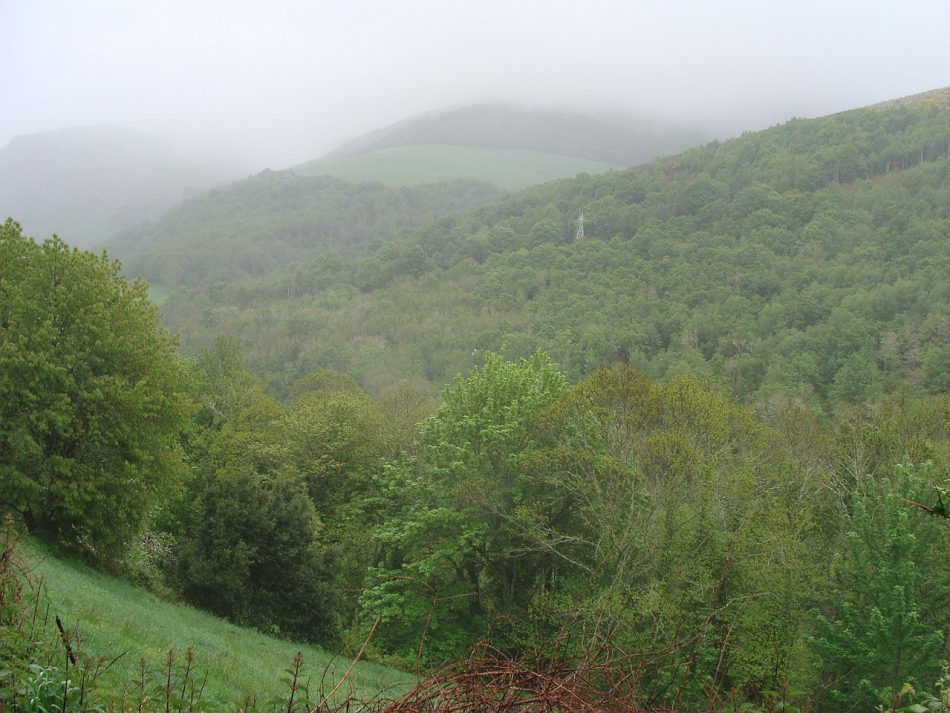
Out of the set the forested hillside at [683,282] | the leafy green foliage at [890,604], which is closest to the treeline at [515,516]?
the leafy green foliage at [890,604]

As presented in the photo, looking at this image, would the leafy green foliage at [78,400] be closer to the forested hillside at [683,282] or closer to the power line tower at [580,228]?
the forested hillside at [683,282]

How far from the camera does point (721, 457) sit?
2292 cm

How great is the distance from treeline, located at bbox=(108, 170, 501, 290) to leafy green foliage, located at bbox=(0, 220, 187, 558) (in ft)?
419

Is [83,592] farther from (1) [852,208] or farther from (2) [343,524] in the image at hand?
(1) [852,208]

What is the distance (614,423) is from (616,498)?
3131 mm

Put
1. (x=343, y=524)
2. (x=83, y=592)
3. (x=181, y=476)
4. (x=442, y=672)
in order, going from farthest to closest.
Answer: (x=343, y=524) → (x=181, y=476) → (x=83, y=592) → (x=442, y=672)

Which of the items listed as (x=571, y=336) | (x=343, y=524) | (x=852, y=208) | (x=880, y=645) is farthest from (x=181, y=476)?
(x=852, y=208)

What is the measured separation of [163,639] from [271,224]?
167908mm

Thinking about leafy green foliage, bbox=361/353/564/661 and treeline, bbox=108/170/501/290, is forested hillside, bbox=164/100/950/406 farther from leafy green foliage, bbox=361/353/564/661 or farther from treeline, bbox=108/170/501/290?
leafy green foliage, bbox=361/353/564/661

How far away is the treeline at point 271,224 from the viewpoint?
150m

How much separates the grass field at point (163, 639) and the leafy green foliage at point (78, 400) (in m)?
1.51

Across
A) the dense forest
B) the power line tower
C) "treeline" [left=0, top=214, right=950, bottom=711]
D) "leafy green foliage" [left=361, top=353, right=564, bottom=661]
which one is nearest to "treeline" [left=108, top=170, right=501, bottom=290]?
the power line tower

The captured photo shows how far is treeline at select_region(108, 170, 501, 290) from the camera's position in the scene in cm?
15050

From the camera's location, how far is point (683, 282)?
94.2 metres
